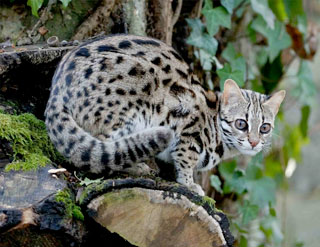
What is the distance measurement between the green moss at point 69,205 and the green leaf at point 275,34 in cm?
318

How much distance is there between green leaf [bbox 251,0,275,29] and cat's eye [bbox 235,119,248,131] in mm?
1525

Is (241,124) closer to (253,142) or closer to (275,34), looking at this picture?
(253,142)

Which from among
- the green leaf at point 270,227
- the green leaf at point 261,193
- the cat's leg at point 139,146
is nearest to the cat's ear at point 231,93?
the cat's leg at point 139,146

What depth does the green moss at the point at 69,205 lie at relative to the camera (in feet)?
11.1

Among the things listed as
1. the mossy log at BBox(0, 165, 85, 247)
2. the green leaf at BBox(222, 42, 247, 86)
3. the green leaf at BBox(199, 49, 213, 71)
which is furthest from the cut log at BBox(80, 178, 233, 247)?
the green leaf at BBox(222, 42, 247, 86)

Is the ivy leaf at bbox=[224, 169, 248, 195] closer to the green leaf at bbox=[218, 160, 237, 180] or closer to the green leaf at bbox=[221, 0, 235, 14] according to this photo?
the green leaf at bbox=[218, 160, 237, 180]

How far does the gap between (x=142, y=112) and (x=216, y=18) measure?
4.61 ft

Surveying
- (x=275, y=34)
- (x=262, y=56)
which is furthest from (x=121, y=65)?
(x=262, y=56)

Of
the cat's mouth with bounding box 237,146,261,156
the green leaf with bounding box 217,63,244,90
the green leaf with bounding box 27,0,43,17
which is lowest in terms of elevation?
the cat's mouth with bounding box 237,146,261,156

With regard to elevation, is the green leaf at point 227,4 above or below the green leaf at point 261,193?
above

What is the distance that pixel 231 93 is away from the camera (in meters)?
4.58

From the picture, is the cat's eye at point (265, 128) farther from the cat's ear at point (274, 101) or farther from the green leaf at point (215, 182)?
the green leaf at point (215, 182)

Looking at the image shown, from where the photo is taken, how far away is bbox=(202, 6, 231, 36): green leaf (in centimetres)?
530

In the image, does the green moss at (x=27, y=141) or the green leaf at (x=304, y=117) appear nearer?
the green moss at (x=27, y=141)
